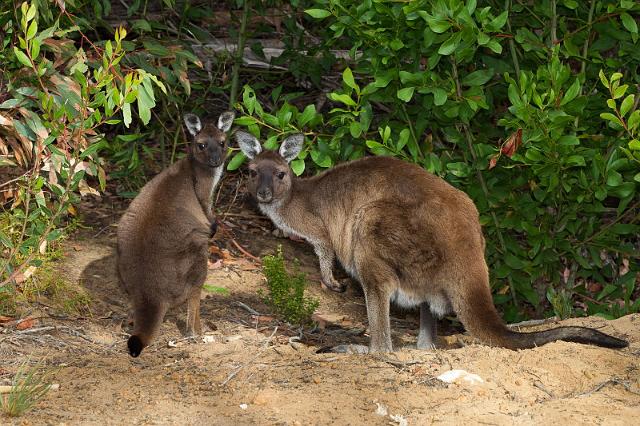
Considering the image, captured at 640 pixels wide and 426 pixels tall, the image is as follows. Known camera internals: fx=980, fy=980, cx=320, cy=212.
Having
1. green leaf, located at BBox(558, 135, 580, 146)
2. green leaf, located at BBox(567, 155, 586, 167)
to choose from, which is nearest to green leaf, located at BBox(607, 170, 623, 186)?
green leaf, located at BBox(567, 155, 586, 167)

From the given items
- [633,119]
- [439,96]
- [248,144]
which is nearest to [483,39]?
[439,96]

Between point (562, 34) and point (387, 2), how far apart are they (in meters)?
1.25

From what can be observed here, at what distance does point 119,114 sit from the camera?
839 centimetres

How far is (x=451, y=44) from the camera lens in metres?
5.79

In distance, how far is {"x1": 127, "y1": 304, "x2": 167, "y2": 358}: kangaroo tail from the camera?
17.7ft

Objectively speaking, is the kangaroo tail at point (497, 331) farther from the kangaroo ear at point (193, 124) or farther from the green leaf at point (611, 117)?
the kangaroo ear at point (193, 124)

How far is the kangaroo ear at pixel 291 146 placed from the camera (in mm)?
6734

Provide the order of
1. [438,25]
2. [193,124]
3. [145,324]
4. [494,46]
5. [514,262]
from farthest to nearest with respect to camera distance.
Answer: [193,124]
[514,262]
[494,46]
[438,25]
[145,324]

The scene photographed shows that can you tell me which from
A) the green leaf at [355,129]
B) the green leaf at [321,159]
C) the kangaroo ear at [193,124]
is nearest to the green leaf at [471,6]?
the green leaf at [355,129]

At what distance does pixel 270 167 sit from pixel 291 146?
227 millimetres

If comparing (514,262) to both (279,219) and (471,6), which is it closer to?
(279,219)

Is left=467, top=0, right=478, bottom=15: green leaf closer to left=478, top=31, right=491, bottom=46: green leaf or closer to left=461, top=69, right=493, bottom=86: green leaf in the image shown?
left=478, top=31, right=491, bottom=46: green leaf

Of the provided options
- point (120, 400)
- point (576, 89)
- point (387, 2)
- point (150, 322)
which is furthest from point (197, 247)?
point (576, 89)

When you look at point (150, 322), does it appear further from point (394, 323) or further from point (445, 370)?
point (394, 323)
